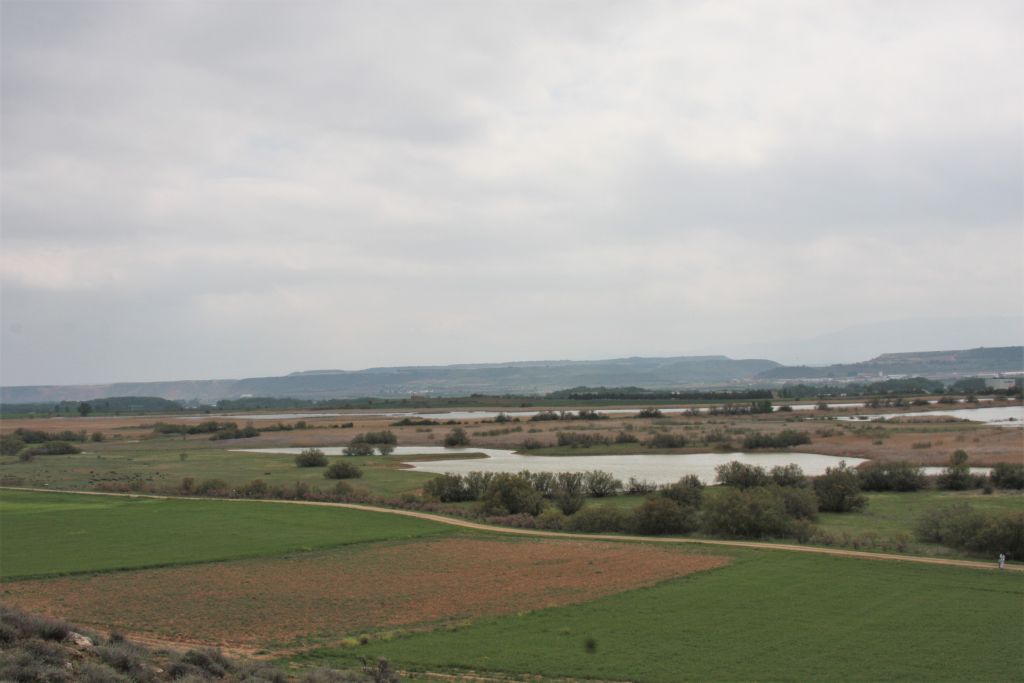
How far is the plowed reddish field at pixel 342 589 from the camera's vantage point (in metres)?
19.8

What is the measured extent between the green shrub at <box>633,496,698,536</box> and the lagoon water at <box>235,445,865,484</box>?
1621 cm

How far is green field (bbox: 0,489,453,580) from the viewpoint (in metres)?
28.2

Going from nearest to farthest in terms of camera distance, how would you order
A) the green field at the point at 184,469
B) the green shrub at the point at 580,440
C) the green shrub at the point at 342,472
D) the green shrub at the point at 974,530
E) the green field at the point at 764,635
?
the green field at the point at 764,635, the green shrub at the point at 974,530, the green field at the point at 184,469, the green shrub at the point at 342,472, the green shrub at the point at 580,440

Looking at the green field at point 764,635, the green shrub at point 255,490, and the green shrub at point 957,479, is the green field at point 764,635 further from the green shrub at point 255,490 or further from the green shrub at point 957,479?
the green shrub at point 255,490

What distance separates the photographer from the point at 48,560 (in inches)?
1089

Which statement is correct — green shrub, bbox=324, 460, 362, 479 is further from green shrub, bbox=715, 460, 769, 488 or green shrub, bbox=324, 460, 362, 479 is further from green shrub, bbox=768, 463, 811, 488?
green shrub, bbox=768, 463, 811, 488

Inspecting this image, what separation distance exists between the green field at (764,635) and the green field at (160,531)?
45.8 feet

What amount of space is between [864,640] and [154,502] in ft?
125

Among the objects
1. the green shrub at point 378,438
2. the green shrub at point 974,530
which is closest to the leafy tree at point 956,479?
the green shrub at point 974,530

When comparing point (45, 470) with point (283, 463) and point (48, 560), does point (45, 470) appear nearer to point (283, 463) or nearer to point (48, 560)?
point (283, 463)

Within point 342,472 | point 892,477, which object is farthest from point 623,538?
point 342,472

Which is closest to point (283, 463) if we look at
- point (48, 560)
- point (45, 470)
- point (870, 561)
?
point (45, 470)

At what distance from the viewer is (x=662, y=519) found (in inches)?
1336

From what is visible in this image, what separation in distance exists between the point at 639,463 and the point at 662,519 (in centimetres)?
2903
